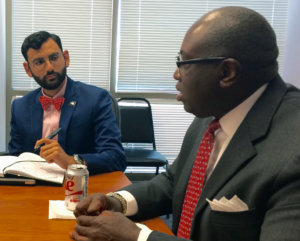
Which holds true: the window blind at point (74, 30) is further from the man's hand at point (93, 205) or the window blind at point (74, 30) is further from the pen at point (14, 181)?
the man's hand at point (93, 205)

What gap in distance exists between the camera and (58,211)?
4.23 ft

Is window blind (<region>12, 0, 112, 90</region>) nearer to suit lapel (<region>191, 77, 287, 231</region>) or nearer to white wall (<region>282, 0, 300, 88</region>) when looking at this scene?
white wall (<region>282, 0, 300, 88</region>)

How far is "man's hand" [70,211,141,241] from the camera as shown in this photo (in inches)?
39.2

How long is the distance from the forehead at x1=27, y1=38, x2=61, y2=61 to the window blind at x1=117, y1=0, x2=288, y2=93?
174 centimetres

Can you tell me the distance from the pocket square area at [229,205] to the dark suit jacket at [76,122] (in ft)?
3.58

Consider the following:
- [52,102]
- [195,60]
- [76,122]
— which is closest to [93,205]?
[195,60]

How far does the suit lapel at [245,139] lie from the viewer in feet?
3.37

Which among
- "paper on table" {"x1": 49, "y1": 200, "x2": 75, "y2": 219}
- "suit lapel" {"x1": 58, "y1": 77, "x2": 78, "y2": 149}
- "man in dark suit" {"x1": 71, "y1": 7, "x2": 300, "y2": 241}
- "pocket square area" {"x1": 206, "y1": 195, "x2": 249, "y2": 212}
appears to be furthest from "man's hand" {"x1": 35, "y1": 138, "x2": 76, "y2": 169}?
"pocket square area" {"x1": 206, "y1": 195, "x2": 249, "y2": 212}

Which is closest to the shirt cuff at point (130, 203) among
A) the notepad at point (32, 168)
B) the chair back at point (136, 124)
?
the notepad at point (32, 168)

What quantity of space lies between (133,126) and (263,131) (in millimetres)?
2619

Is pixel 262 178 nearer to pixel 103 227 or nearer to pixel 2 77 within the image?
→ pixel 103 227

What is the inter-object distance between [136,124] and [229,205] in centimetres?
263

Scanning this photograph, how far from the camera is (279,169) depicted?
92cm

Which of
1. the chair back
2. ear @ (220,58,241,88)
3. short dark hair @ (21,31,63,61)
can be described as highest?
short dark hair @ (21,31,63,61)
